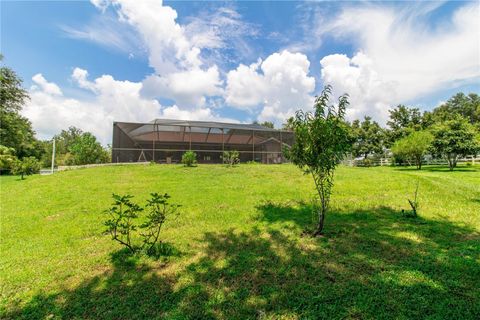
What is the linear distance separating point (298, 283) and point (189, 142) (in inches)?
877

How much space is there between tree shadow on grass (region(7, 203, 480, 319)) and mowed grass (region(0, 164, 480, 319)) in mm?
16

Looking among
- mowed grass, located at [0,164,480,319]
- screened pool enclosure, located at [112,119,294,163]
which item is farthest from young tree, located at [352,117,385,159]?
mowed grass, located at [0,164,480,319]

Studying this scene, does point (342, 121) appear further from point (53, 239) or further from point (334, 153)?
point (53, 239)

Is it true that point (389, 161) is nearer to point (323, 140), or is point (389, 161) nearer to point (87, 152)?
point (323, 140)

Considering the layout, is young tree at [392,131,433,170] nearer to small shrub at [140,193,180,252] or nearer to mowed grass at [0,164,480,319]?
mowed grass at [0,164,480,319]

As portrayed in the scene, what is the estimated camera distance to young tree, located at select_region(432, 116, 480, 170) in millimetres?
18328

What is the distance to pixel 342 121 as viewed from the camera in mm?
5105

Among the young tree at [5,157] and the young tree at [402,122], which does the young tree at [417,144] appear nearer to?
the young tree at [402,122]

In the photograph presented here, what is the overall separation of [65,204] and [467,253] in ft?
35.3

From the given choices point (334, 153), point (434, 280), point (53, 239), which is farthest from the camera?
point (53, 239)

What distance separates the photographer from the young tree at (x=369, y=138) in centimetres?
3606

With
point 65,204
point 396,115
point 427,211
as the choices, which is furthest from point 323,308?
point 396,115

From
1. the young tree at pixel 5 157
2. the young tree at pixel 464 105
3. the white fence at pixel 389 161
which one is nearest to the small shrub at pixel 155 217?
the young tree at pixel 5 157

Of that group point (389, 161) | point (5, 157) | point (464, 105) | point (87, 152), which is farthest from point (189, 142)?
point (464, 105)
